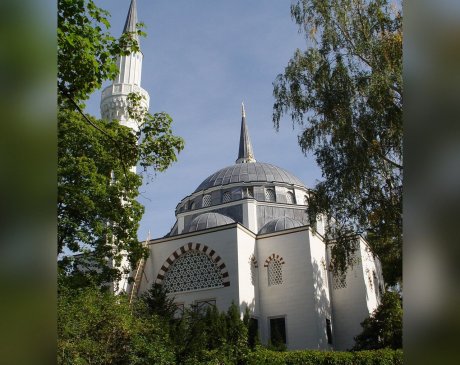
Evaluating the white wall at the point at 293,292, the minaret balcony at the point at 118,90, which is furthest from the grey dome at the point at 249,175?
the minaret balcony at the point at 118,90

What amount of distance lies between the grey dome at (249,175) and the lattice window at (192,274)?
6628 mm

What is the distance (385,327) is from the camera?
1545cm

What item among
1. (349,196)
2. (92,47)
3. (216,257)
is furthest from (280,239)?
(92,47)

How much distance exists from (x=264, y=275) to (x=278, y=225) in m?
2.54

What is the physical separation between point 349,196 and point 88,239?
Result: 26.6 ft

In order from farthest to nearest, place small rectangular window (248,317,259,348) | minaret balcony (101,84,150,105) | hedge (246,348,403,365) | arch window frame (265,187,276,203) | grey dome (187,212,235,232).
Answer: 1. arch window frame (265,187,276,203)
2. minaret balcony (101,84,150,105)
3. grey dome (187,212,235,232)
4. small rectangular window (248,317,259,348)
5. hedge (246,348,403,365)

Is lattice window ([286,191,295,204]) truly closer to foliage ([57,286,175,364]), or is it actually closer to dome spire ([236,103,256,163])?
dome spire ([236,103,256,163])

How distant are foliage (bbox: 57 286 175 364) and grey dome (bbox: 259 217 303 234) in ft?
35.0

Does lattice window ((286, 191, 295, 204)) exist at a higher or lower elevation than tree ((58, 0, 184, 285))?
higher

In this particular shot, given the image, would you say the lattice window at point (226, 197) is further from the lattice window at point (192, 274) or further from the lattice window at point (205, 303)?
the lattice window at point (205, 303)

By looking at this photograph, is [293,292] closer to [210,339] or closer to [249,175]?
[210,339]

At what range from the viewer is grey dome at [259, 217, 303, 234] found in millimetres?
20703

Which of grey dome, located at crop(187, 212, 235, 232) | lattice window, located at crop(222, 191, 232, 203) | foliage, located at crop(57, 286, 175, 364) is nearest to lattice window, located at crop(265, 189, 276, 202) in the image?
lattice window, located at crop(222, 191, 232, 203)
